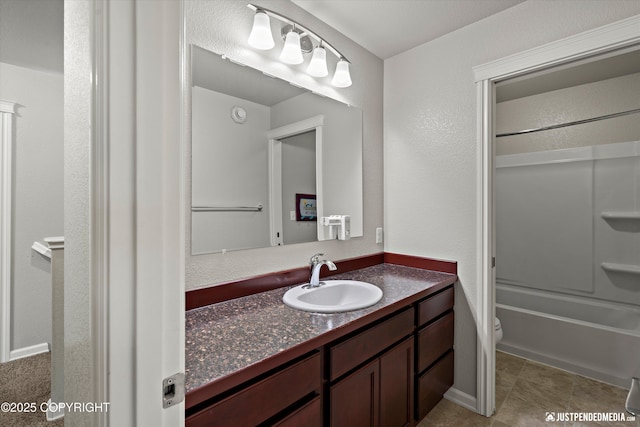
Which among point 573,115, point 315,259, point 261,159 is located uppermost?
point 573,115

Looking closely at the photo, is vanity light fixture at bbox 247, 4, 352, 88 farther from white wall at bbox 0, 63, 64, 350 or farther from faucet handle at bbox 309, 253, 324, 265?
white wall at bbox 0, 63, 64, 350

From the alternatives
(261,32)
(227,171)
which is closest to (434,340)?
(227,171)

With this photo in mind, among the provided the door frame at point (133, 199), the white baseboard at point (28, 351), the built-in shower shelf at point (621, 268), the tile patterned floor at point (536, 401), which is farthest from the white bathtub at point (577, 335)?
the white baseboard at point (28, 351)

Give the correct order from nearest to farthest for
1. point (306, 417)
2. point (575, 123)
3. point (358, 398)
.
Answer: point (306, 417)
point (358, 398)
point (575, 123)

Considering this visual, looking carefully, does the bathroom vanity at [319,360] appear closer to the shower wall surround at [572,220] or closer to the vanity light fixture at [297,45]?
the vanity light fixture at [297,45]

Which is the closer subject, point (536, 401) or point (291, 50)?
point (291, 50)

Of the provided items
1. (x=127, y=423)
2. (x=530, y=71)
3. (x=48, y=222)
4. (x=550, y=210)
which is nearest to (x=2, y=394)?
(x=48, y=222)

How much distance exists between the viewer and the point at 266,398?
0.93 meters

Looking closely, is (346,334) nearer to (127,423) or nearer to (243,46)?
(127,423)

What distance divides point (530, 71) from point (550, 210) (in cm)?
170

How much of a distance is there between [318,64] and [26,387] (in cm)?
268

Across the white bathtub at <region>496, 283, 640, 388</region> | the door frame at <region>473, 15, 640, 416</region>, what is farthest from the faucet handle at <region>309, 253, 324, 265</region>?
the white bathtub at <region>496, 283, 640, 388</region>

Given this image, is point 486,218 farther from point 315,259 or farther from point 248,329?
point 248,329

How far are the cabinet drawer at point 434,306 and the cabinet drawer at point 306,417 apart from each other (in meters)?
0.77
